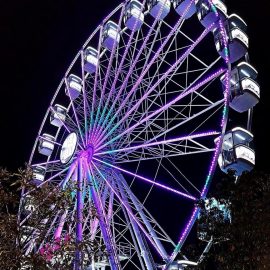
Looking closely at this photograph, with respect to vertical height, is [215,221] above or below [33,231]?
above

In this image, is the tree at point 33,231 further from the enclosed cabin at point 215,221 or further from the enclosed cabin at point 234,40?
the enclosed cabin at point 234,40

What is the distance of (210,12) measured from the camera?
1404cm

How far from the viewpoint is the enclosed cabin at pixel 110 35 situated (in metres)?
17.2

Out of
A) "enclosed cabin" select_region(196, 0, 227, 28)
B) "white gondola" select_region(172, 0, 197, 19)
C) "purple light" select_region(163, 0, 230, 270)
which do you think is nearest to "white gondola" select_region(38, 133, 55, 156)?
"white gondola" select_region(172, 0, 197, 19)

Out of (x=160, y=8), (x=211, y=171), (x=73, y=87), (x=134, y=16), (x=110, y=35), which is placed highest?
(x=160, y=8)

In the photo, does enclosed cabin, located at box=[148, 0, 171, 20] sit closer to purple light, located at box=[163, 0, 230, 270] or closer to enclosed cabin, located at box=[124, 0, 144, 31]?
enclosed cabin, located at box=[124, 0, 144, 31]

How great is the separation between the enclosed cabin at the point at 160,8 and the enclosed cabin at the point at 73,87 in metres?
3.73

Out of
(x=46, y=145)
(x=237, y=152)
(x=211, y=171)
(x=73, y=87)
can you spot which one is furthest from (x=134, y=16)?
(x=211, y=171)

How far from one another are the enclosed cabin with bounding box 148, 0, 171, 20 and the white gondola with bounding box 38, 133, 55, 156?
5967mm

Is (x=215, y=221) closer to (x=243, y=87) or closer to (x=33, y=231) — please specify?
(x=33, y=231)

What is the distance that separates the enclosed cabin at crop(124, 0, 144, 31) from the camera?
16641 millimetres

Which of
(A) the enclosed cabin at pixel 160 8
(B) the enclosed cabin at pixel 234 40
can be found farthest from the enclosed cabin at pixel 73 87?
(B) the enclosed cabin at pixel 234 40

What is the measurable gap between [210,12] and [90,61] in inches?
199

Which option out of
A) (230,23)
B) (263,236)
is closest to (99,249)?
(263,236)
